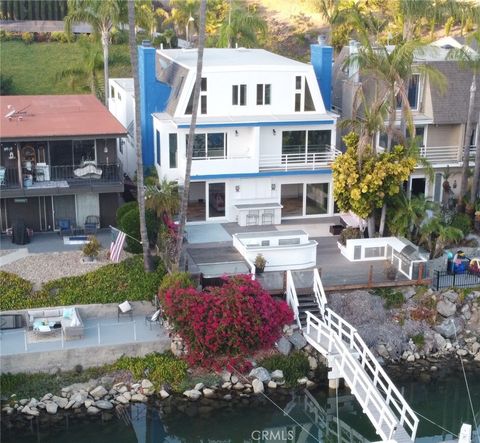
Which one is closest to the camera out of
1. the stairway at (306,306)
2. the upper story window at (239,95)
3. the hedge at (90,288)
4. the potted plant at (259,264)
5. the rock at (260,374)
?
the rock at (260,374)

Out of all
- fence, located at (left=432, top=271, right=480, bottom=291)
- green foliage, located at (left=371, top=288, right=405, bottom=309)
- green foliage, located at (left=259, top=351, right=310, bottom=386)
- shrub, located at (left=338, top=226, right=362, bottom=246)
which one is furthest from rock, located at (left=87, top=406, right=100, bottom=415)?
fence, located at (left=432, top=271, right=480, bottom=291)

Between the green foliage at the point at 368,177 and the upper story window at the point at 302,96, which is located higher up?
the upper story window at the point at 302,96

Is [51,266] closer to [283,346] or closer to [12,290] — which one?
[12,290]

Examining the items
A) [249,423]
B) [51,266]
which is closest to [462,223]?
[249,423]

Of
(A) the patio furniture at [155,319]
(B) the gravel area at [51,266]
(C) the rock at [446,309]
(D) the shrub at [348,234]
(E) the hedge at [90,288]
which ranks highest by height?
(D) the shrub at [348,234]

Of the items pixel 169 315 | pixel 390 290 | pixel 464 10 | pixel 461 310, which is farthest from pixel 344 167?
pixel 464 10

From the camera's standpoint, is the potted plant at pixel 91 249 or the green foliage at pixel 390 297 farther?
the potted plant at pixel 91 249

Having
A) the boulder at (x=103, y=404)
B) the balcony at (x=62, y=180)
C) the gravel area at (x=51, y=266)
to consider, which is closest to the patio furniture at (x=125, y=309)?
the gravel area at (x=51, y=266)

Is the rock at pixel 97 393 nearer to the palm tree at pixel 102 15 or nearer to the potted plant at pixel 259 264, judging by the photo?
the potted plant at pixel 259 264
